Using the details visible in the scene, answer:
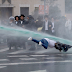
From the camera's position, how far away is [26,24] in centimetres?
1360

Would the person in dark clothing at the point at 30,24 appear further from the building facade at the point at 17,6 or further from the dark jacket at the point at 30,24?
the building facade at the point at 17,6

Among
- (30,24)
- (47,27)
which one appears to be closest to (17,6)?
(30,24)

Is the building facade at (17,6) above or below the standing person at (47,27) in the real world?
above

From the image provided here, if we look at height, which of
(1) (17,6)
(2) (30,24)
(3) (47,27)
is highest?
(1) (17,6)

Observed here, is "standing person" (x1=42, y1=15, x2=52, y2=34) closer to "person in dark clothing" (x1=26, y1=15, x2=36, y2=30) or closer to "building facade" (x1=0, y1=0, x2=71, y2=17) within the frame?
"person in dark clothing" (x1=26, y1=15, x2=36, y2=30)

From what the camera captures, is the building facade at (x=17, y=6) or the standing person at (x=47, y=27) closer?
the standing person at (x=47, y=27)

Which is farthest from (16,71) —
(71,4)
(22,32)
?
(71,4)

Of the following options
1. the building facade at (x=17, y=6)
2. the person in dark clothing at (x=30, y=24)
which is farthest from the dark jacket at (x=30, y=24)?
the building facade at (x=17, y=6)

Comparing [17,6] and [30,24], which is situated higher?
[17,6]

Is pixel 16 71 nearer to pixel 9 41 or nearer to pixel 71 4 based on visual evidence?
pixel 9 41

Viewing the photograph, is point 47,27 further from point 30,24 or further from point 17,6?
point 17,6

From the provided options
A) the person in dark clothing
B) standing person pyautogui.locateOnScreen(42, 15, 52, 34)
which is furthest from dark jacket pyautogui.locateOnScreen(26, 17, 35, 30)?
standing person pyautogui.locateOnScreen(42, 15, 52, 34)

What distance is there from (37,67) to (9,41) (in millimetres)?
5879

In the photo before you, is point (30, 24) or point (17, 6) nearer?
point (30, 24)
